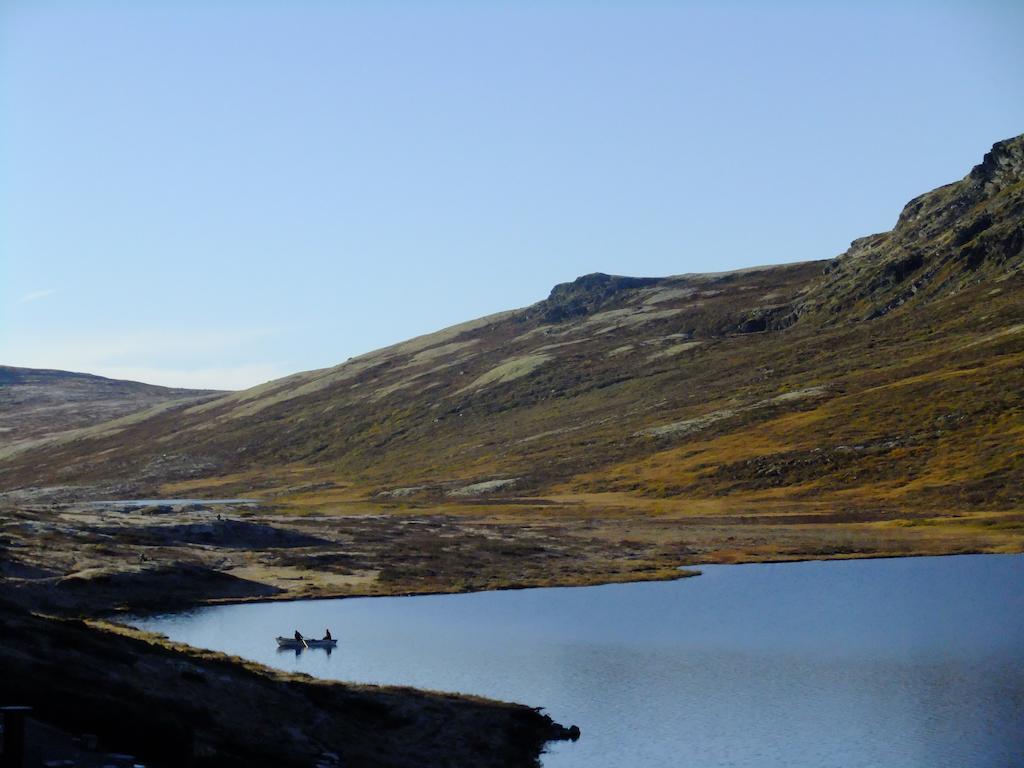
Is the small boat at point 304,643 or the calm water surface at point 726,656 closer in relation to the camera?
the calm water surface at point 726,656

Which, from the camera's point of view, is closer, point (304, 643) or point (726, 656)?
point (726, 656)

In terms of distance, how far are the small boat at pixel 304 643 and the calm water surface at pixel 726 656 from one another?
36.7 inches

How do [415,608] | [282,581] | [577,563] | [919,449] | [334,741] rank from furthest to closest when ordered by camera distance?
[919,449] → [577,563] → [282,581] → [415,608] → [334,741]

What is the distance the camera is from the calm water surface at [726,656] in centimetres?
5281

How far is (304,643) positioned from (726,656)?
88.6ft

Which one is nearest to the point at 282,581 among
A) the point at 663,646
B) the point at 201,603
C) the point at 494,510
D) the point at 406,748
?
the point at 201,603

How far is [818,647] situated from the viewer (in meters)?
74.2

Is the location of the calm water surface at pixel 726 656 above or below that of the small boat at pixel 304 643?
below

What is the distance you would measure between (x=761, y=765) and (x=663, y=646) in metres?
26.3

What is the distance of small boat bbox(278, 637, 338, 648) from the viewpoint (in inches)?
2955

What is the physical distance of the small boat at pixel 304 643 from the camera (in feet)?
246

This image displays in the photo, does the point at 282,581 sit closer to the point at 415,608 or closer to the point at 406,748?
the point at 415,608

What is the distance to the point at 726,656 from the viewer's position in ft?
236

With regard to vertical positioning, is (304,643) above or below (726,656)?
above
